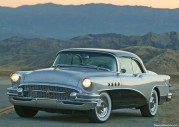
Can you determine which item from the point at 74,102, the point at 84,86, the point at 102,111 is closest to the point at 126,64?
the point at 102,111

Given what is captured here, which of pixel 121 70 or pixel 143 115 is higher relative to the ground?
pixel 121 70

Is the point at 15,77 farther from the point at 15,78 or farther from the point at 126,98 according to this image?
the point at 126,98

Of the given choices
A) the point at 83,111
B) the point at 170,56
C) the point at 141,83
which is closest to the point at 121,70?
the point at 141,83

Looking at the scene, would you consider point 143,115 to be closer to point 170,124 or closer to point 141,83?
point 141,83

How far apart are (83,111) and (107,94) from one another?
2.34 feet

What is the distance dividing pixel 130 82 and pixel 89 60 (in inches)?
41.3

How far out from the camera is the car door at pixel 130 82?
41.5 ft

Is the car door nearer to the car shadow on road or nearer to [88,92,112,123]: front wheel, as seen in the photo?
the car shadow on road

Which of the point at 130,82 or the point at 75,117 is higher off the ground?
the point at 130,82

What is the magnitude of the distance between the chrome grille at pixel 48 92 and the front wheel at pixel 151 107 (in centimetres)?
321

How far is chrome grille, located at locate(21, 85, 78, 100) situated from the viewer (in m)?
11.4

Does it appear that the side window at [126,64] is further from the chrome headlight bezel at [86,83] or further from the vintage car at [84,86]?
the chrome headlight bezel at [86,83]

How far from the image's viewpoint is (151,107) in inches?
564

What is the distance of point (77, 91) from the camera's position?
1135 centimetres
